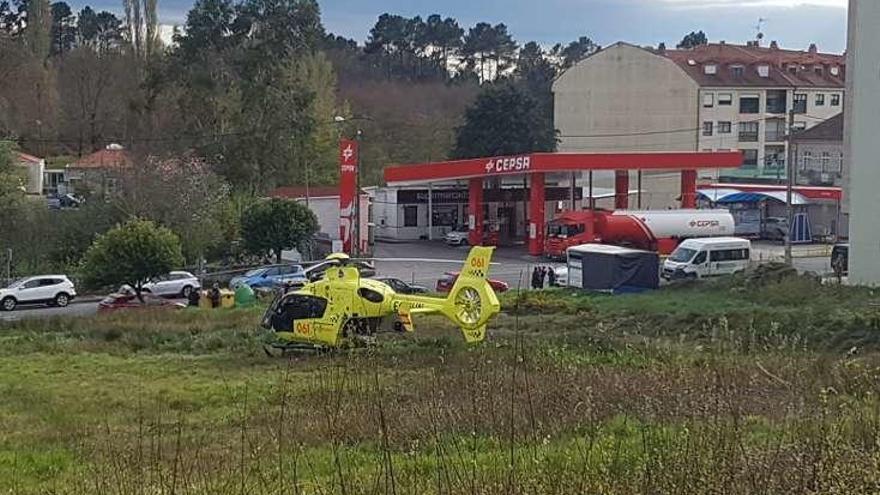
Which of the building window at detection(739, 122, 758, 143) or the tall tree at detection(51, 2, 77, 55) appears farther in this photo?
the tall tree at detection(51, 2, 77, 55)

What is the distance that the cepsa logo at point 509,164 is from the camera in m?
48.5

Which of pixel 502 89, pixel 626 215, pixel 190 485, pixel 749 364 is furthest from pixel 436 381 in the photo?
pixel 502 89

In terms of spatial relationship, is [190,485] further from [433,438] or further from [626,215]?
[626,215]

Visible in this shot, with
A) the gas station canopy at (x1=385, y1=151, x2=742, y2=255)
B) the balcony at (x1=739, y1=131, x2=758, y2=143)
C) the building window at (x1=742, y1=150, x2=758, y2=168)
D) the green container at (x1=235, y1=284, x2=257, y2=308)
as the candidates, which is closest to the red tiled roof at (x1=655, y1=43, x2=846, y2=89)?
the balcony at (x1=739, y1=131, x2=758, y2=143)

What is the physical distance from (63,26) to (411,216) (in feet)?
201

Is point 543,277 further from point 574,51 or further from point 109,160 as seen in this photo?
point 574,51

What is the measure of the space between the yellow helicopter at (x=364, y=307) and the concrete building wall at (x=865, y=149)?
15.1m

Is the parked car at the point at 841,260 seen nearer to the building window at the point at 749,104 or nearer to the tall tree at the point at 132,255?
the tall tree at the point at 132,255

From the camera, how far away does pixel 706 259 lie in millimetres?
39531

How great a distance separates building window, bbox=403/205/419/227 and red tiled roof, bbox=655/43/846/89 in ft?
85.4

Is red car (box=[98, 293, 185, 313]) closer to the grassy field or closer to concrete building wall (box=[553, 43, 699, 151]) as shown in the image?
the grassy field

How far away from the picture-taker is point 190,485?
19.8 ft

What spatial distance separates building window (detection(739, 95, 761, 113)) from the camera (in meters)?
75.2

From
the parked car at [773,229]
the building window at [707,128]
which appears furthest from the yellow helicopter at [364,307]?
the building window at [707,128]
